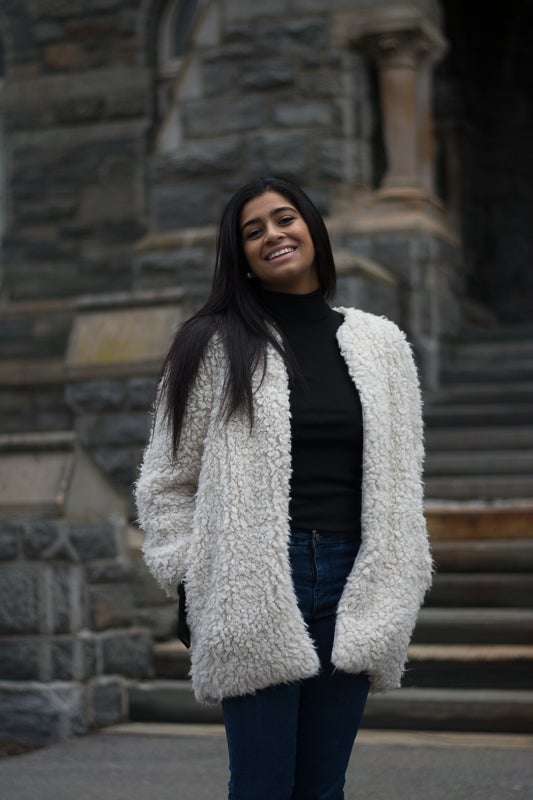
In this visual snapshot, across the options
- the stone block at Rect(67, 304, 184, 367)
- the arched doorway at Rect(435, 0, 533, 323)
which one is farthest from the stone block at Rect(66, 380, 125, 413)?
the arched doorway at Rect(435, 0, 533, 323)

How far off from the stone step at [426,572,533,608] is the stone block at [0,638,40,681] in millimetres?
1691

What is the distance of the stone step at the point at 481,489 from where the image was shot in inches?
287

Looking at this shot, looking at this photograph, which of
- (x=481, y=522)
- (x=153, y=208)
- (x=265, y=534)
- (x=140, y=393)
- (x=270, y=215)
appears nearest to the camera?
(x=265, y=534)

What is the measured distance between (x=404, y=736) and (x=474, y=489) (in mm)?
2138

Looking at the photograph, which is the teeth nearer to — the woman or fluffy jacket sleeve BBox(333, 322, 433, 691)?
the woman

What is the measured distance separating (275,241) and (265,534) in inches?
25.1

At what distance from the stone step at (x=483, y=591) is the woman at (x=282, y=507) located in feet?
10.5

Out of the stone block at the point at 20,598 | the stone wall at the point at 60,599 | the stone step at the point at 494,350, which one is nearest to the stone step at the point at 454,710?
the stone wall at the point at 60,599

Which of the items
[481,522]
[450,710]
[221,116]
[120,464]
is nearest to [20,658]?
[450,710]

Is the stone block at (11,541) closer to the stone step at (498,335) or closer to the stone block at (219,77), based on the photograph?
the stone block at (219,77)

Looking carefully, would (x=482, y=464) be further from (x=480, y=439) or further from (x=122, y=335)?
(x=122, y=335)

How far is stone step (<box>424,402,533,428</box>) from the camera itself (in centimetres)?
824

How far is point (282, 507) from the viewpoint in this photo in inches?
111

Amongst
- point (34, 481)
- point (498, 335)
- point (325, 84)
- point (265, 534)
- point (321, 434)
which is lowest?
point (498, 335)
